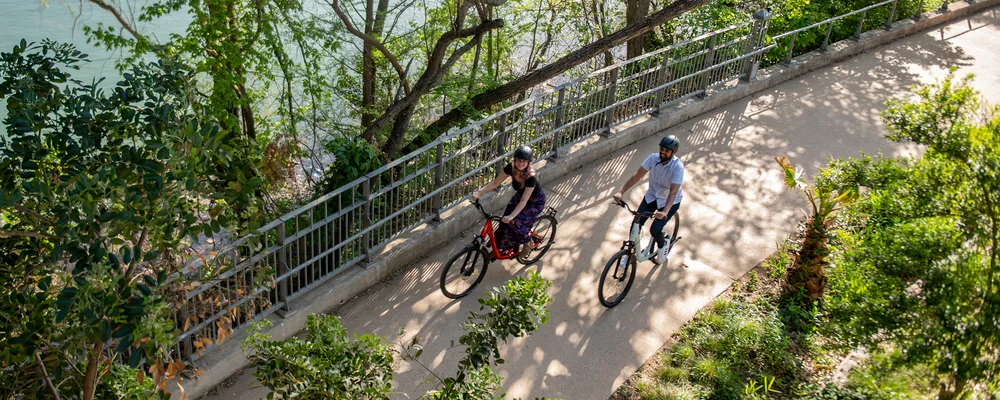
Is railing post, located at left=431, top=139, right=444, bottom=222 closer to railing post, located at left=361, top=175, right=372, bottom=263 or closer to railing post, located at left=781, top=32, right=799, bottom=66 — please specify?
railing post, located at left=361, top=175, right=372, bottom=263

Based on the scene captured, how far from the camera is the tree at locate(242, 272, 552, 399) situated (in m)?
4.08

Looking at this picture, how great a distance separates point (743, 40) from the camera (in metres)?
12.1

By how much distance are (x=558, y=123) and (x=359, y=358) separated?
5.91m

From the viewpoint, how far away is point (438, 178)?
8.24 meters

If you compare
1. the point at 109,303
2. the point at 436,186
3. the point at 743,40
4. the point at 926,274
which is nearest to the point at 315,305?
the point at 436,186

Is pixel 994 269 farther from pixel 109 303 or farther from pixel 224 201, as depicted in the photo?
pixel 109 303

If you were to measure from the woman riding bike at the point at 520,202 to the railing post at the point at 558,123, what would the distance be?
2128mm

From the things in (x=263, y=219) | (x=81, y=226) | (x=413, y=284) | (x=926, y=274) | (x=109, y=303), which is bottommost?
(x=413, y=284)

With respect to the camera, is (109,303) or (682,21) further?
(682,21)

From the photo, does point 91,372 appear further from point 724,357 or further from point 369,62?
point 369,62

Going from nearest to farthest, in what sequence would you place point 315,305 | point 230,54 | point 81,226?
point 81,226, point 315,305, point 230,54

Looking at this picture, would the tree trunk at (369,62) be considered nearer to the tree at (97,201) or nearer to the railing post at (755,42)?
the railing post at (755,42)

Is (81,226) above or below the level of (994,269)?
above

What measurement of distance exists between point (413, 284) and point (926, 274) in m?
4.61
